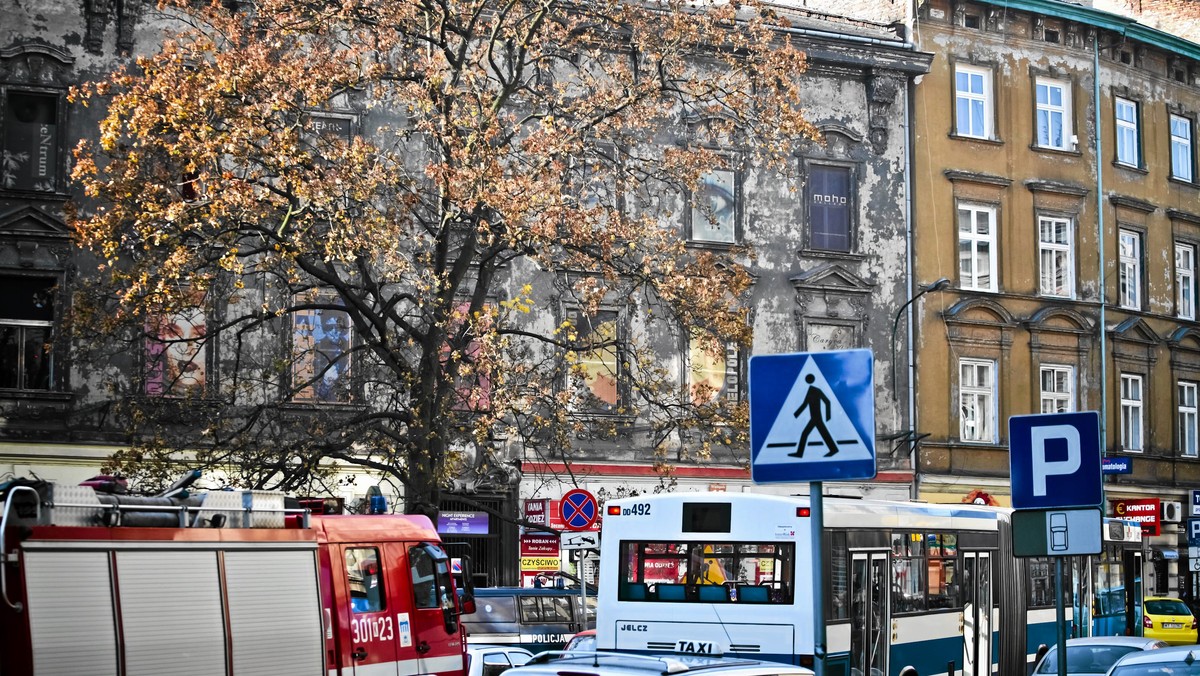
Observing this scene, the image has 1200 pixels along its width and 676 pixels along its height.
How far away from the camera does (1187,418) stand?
4462 cm

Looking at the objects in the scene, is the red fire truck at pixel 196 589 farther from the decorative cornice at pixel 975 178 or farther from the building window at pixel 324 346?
the decorative cornice at pixel 975 178

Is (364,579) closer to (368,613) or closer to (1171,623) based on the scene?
(368,613)

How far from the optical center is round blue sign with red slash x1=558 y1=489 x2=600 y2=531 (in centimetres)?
2552

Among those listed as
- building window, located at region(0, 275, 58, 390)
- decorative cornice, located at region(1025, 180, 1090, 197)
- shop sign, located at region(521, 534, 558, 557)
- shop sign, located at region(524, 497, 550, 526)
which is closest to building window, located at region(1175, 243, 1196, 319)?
decorative cornice, located at region(1025, 180, 1090, 197)

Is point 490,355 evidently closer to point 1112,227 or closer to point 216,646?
point 216,646

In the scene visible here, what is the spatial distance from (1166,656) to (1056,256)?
28.6 meters

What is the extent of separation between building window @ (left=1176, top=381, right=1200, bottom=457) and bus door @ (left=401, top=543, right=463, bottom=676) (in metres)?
31.3

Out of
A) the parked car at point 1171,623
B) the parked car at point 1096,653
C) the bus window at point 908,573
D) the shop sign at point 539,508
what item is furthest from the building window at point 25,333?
the parked car at point 1171,623

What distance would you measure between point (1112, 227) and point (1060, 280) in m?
2.56

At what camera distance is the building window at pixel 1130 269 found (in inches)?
1679

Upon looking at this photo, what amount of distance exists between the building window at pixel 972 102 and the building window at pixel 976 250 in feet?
6.52

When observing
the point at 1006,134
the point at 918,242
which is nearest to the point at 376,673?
the point at 918,242

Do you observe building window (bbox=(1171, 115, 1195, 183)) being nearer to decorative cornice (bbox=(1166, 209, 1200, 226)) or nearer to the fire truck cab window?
decorative cornice (bbox=(1166, 209, 1200, 226))

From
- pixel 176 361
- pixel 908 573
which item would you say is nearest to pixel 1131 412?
pixel 908 573
